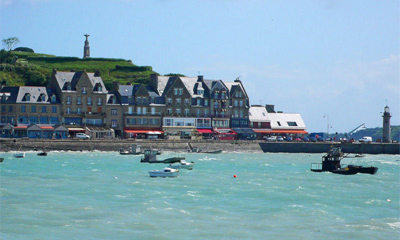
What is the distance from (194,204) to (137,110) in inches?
3227

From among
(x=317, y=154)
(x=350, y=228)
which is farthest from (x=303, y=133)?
(x=350, y=228)

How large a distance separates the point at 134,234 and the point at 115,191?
1628cm

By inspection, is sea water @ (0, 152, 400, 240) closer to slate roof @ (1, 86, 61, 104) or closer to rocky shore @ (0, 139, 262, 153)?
rocky shore @ (0, 139, 262, 153)

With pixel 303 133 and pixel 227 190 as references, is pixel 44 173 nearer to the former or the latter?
pixel 227 190

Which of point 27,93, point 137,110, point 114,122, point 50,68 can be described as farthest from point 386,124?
point 50,68

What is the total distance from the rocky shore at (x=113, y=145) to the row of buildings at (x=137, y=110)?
27.2 ft

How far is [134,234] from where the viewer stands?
37.0 metres

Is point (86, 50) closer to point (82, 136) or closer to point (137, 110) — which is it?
point (137, 110)

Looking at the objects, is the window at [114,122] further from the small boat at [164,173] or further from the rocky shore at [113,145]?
the small boat at [164,173]

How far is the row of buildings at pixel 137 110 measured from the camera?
11875 cm

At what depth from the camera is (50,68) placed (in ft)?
512

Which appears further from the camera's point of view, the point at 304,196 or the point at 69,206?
the point at 304,196

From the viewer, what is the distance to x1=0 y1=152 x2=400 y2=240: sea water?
125 ft

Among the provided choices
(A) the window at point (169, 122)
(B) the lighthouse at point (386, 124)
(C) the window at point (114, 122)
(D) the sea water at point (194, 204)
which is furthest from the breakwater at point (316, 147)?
(D) the sea water at point (194, 204)
